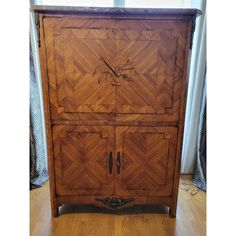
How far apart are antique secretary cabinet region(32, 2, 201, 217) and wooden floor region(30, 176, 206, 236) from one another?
0.10 m

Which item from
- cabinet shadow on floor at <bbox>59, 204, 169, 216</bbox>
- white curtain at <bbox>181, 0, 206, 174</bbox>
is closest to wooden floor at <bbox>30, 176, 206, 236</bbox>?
cabinet shadow on floor at <bbox>59, 204, 169, 216</bbox>

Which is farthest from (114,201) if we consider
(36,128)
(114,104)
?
(36,128)

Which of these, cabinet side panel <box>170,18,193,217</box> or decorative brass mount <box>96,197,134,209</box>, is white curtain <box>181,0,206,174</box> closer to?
cabinet side panel <box>170,18,193,217</box>

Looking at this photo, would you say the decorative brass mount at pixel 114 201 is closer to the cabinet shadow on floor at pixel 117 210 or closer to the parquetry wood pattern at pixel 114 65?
the cabinet shadow on floor at pixel 117 210

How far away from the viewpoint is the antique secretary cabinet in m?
1.31

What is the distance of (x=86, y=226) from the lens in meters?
1.59

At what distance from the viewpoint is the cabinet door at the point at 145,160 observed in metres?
1.49

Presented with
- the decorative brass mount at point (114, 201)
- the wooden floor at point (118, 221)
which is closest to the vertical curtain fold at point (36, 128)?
the wooden floor at point (118, 221)

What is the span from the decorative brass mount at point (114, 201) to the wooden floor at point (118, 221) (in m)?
0.12

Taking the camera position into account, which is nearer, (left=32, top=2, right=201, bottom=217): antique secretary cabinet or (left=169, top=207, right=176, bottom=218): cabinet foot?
(left=32, top=2, right=201, bottom=217): antique secretary cabinet

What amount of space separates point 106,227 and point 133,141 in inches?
26.5

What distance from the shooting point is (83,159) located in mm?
1537
